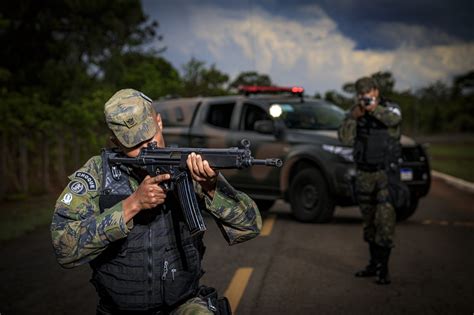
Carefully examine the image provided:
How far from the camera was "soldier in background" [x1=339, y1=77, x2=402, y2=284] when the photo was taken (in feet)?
22.7

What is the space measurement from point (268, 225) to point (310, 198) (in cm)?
76

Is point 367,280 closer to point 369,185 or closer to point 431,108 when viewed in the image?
point 369,185

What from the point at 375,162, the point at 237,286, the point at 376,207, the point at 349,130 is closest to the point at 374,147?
the point at 375,162

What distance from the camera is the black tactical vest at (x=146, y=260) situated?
313 cm

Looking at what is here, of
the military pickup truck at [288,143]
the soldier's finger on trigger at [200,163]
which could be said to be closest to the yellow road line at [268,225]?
the military pickup truck at [288,143]

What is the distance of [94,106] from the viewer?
636 inches

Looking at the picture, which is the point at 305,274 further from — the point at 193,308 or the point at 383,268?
the point at 193,308

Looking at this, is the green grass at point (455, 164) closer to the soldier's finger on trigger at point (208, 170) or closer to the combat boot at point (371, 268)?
the combat boot at point (371, 268)

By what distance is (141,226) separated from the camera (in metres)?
3.18

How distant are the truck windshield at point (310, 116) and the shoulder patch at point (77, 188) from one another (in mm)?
8123

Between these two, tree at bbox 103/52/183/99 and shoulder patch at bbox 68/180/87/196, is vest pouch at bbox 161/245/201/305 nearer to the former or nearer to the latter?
shoulder patch at bbox 68/180/87/196

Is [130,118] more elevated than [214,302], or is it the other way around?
[130,118]

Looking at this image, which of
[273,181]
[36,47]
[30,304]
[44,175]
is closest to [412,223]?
[273,181]

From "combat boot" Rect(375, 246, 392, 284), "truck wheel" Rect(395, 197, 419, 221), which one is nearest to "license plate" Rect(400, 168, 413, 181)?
"truck wheel" Rect(395, 197, 419, 221)
